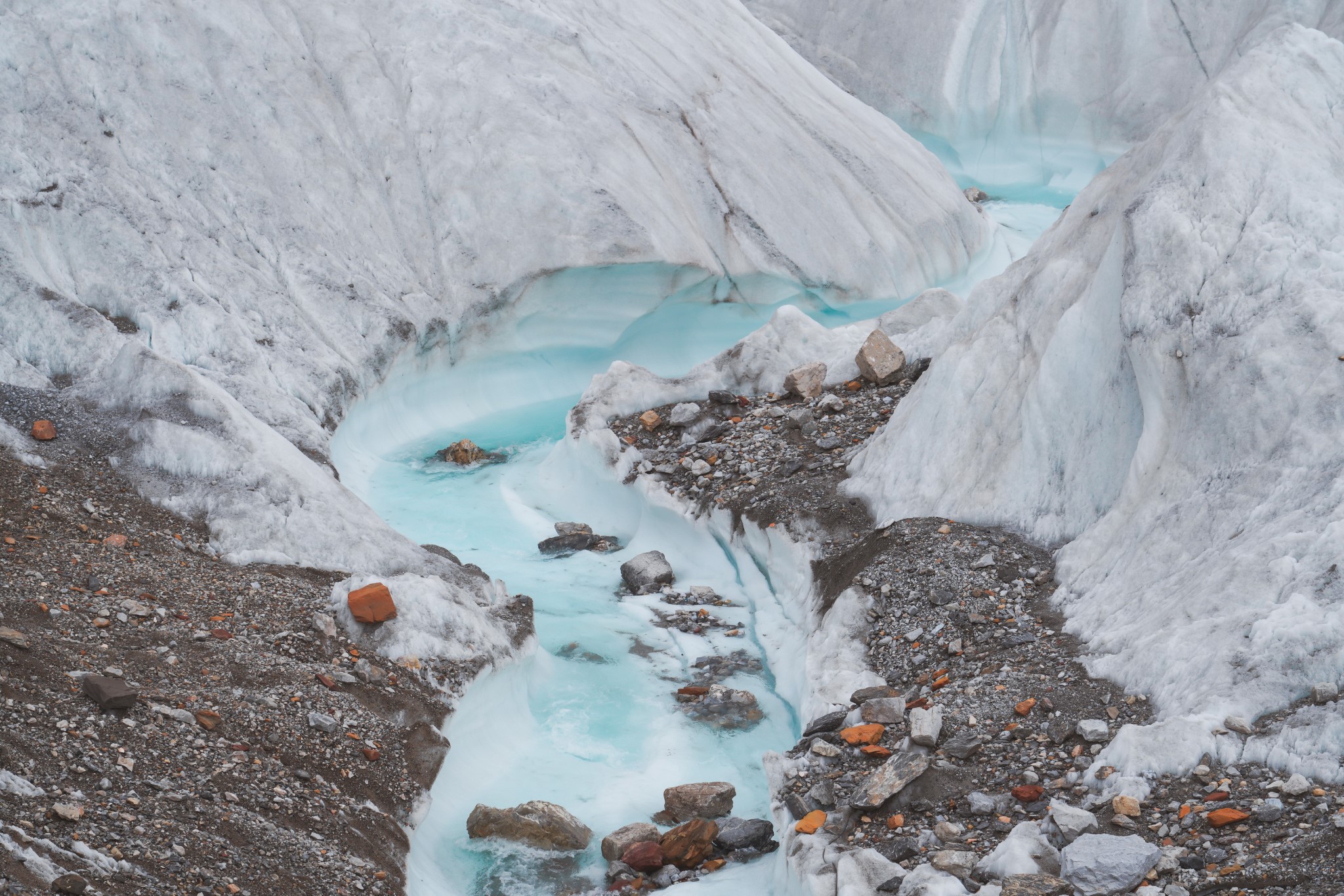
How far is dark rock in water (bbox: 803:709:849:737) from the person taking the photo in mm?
5871

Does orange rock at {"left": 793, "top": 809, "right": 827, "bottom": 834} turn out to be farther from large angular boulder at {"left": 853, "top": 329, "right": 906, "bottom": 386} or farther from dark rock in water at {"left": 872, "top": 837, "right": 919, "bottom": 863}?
large angular boulder at {"left": 853, "top": 329, "right": 906, "bottom": 386}

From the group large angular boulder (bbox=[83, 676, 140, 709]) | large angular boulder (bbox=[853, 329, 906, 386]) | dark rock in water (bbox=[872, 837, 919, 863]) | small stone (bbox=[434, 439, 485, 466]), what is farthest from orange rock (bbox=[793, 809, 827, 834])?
small stone (bbox=[434, 439, 485, 466])

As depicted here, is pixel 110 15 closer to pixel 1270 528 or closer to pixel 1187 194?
pixel 1187 194

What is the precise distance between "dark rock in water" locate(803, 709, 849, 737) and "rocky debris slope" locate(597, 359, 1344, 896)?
10mm

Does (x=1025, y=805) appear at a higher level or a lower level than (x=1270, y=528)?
lower

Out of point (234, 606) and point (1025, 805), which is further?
point (234, 606)

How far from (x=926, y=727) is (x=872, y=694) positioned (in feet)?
2.40

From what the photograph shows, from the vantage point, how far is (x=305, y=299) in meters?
11.8

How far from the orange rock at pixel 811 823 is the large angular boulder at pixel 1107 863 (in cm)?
127

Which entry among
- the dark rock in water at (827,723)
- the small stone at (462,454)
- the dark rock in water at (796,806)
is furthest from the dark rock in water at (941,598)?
the small stone at (462,454)

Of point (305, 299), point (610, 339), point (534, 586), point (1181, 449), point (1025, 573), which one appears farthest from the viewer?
point (610, 339)

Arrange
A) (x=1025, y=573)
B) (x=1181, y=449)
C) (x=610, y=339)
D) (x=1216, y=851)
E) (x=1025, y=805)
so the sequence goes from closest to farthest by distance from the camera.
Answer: (x=1216, y=851), (x=1025, y=805), (x=1181, y=449), (x=1025, y=573), (x=610, y=339)

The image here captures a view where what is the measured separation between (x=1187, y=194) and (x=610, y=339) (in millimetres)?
8201

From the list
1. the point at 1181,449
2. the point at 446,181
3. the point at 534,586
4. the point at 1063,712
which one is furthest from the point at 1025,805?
the point at 446,181
